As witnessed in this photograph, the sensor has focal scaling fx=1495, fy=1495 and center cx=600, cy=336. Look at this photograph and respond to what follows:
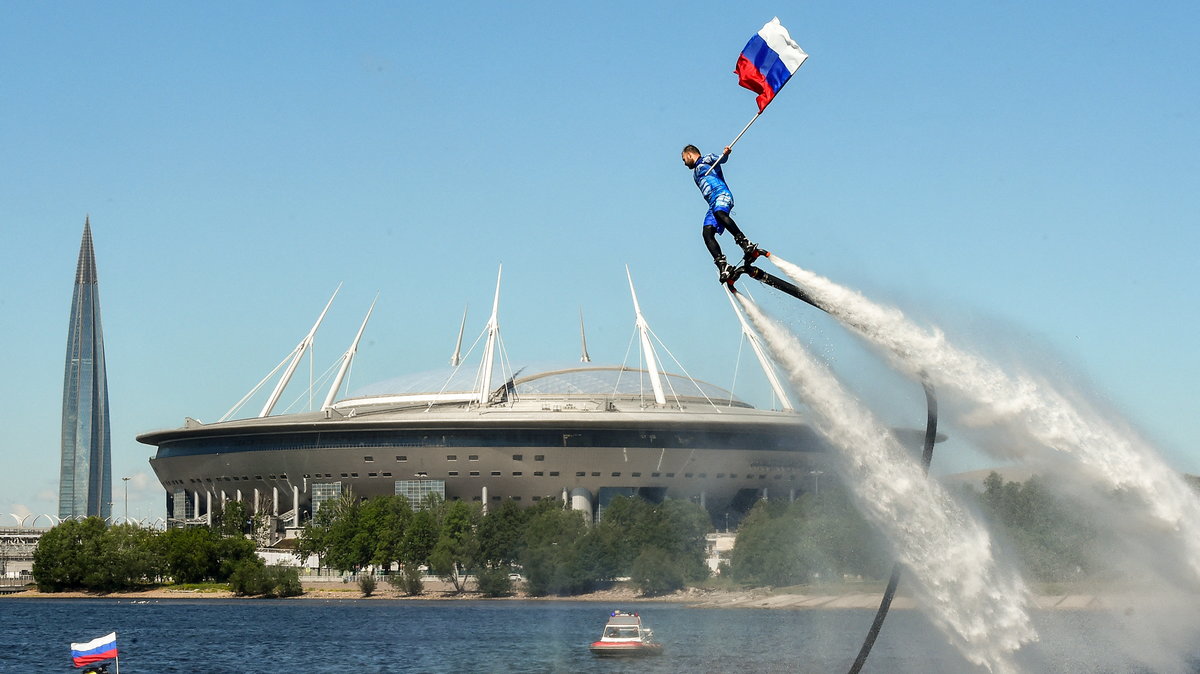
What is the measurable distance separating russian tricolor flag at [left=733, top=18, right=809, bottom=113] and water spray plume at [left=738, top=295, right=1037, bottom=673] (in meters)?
4.73

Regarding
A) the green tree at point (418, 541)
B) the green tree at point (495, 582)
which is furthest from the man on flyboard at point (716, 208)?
the green tree at point (418, 541)

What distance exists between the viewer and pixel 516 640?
3078 inches

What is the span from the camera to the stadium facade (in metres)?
162

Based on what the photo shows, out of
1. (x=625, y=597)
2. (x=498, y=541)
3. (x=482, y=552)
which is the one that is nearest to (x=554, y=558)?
(x=625, y=597)

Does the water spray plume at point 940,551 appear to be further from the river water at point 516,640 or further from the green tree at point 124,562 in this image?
the green tree at point 124,562

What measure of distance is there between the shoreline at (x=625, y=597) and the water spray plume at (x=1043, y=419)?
977 centimetres

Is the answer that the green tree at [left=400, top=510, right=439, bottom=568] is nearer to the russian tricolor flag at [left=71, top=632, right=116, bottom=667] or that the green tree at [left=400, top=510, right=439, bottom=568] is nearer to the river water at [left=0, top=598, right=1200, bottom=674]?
the river water at [left=0, top=598, right=1200, bottom=674]

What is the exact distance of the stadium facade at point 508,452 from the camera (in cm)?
16250

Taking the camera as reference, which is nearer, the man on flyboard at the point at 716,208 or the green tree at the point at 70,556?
the man on flyboard at the point at 716,208

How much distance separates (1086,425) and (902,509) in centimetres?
404

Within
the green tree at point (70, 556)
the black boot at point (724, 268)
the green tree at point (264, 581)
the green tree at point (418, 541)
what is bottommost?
the black boot at point (724, 268)

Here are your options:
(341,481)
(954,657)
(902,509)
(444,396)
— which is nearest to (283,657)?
(954,657)

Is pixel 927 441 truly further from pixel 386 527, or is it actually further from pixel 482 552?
pixel 386 527

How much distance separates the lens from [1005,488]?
56344 millimetres
